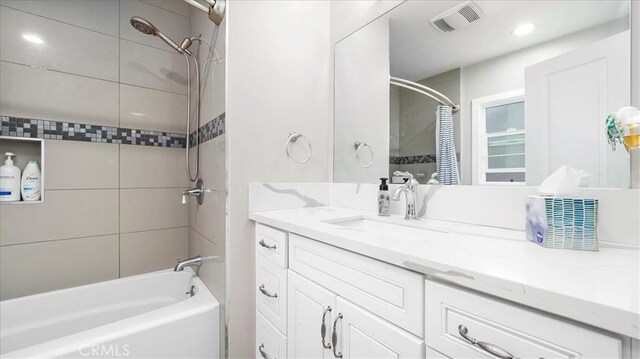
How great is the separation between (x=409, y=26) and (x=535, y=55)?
0.56 m

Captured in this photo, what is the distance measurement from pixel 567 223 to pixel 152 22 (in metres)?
2.48

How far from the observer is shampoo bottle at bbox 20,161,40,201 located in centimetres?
138

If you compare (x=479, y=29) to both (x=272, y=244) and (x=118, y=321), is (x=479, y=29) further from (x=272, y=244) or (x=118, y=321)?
(x=118, y=321)

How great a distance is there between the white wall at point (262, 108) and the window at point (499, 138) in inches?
31.5

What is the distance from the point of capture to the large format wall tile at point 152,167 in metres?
1.75

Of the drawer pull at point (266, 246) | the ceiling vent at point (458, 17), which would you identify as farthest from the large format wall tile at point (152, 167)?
the ceiling vent at point (458, 17)

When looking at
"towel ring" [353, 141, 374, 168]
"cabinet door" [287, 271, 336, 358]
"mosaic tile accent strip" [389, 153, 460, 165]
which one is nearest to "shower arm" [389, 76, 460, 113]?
"mosaic tile accent strip" [389, 153, 460, 165]

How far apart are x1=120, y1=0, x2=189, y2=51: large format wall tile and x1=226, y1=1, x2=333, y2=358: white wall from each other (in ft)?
3.39

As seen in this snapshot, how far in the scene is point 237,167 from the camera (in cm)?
119

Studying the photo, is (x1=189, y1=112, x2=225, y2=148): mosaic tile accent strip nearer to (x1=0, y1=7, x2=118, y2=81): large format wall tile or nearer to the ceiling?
(x1=0, y1=7, x2=118, y2=81): large format wall tile

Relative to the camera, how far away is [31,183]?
1.40 meters

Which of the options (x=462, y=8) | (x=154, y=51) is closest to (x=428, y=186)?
(x=462, y=8)

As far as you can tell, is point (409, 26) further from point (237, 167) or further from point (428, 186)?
point (237, 167)

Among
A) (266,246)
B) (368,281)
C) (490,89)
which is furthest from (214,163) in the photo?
(490,89)
